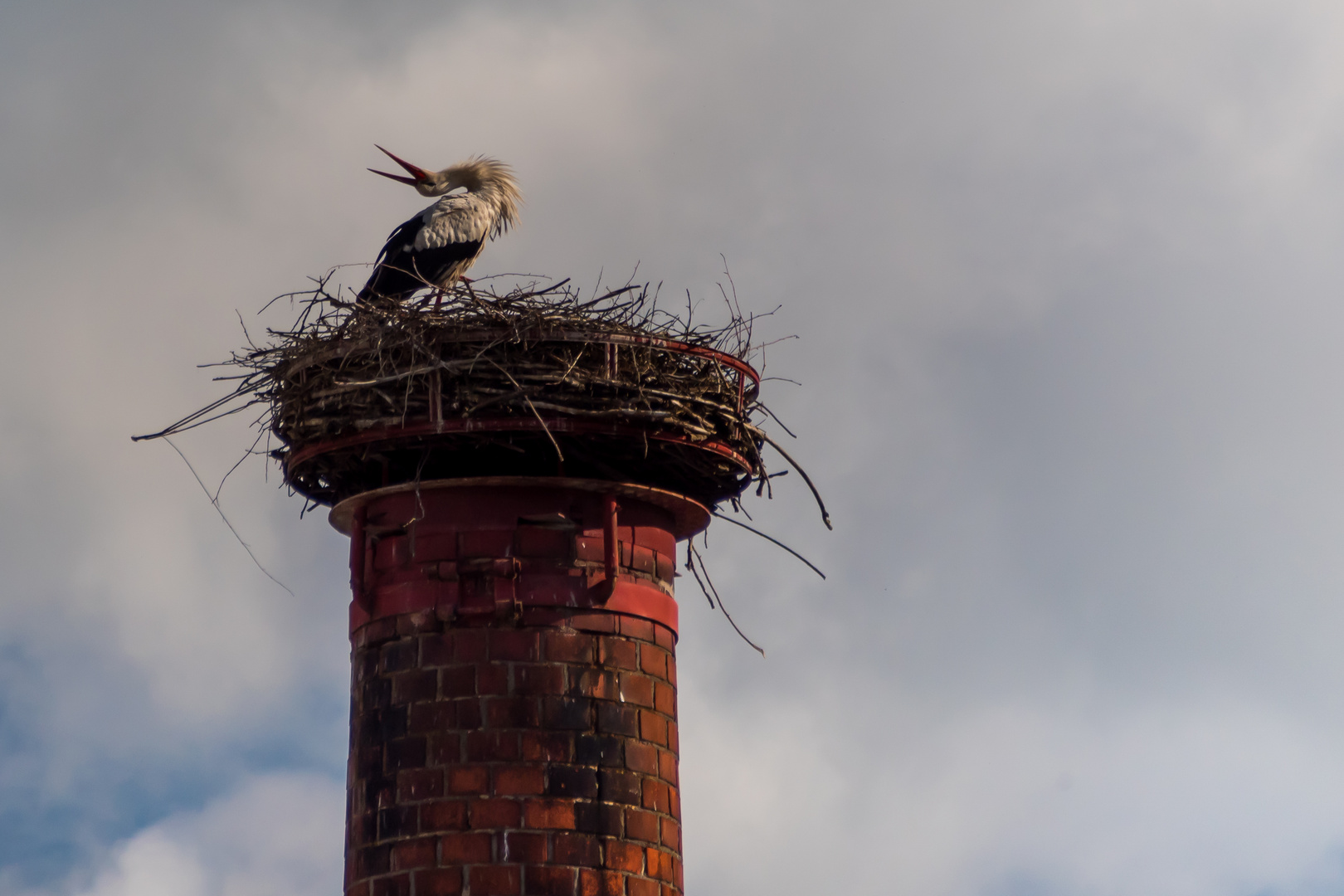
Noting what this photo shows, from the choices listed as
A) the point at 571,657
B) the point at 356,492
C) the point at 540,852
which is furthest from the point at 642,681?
the point at 356,492

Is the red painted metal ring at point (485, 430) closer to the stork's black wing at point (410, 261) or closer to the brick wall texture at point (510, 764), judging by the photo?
the brick wall texture at point (510, 764)

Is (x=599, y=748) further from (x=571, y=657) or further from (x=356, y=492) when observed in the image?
(x=356, y=492)

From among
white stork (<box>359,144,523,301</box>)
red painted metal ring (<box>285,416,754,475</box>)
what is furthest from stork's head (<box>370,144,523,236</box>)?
red painted metal ring (<box>285,416,754,475</box>)

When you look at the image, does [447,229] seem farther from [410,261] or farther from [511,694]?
[511,694]

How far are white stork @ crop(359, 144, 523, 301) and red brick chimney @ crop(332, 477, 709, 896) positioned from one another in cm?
305

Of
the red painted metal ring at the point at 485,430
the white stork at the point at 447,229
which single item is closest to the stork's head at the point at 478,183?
the white stork at the point at 447,229

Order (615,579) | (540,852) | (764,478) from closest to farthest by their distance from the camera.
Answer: (540,852) → (615,579) → (764,478)

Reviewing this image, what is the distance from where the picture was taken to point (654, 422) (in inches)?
367

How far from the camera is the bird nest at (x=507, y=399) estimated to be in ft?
29.9

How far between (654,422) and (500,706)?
1.79 meters

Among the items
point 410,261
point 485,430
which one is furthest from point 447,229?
point 485,430

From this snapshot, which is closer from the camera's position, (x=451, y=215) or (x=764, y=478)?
(x=764, y=478)

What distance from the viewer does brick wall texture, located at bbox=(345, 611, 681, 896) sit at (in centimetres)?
859

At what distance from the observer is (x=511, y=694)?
8859 mm
